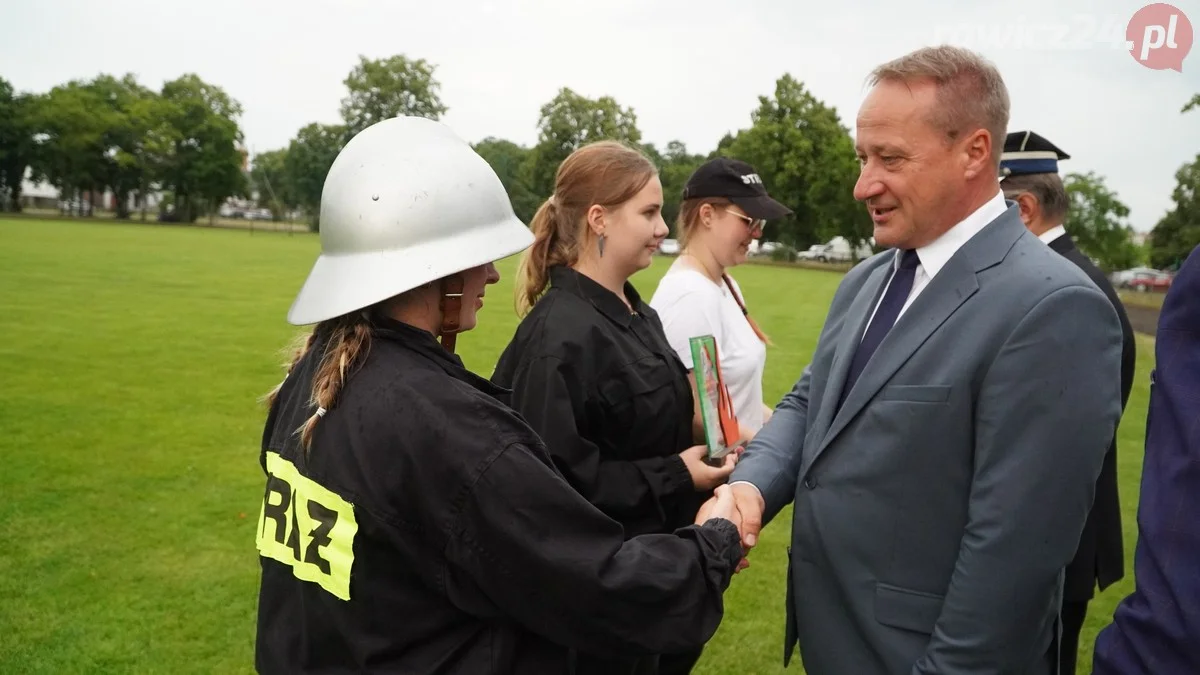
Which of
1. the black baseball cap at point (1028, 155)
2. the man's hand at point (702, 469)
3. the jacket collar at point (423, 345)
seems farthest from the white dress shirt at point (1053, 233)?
the jacket collar at point (423, 345)

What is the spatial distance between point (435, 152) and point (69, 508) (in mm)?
6272

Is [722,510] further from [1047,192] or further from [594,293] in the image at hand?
[1047,192]

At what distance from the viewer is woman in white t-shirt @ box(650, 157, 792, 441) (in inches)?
175

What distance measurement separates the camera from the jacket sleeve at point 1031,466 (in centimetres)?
206

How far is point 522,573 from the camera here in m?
1.90

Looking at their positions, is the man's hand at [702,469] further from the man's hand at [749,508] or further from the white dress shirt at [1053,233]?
the white dress shirt at [1053,233]

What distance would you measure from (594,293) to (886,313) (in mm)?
1396

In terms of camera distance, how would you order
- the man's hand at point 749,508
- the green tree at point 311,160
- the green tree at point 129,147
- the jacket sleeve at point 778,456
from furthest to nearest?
the green tree at point 311,160
the green tree at point 129,147
the jacket sleeve at point 778,456
the man's hand at point 749,508

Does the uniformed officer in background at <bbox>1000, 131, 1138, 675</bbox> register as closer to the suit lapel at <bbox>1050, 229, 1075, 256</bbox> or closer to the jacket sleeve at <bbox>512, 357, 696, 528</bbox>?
the suit lapel at <bbox>1050, 229, 1075, 256</bbox>

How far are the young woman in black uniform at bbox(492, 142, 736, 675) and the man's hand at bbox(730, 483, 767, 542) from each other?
71 cm

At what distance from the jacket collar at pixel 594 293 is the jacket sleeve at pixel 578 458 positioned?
41 centimetres

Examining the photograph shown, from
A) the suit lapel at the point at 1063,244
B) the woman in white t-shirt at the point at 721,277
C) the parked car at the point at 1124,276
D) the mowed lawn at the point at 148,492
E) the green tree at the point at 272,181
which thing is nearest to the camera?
the suit lapel at the point at 1063,244

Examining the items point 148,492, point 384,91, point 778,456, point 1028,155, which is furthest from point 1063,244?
point 384,91

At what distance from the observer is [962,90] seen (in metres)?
2.34
